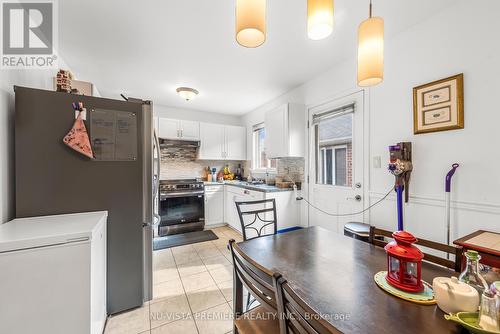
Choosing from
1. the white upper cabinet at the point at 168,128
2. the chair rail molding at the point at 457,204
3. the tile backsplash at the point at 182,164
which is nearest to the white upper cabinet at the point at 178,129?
the white upper cabinet at the point at 168,128

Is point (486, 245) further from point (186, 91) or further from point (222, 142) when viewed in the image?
point (222, 142)

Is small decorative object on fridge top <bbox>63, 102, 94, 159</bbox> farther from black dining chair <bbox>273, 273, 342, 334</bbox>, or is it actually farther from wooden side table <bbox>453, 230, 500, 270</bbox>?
wooden side table <bbox>453, 230, 500, 270</bbox>

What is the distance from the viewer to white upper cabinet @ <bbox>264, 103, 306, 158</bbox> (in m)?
3.17

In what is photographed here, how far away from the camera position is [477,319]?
67 cm

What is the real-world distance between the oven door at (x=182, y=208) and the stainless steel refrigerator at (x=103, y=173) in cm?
189

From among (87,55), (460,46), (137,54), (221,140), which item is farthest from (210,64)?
(460,46)

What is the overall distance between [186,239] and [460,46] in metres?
4.07

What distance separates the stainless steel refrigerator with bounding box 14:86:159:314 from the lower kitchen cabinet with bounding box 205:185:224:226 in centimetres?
226

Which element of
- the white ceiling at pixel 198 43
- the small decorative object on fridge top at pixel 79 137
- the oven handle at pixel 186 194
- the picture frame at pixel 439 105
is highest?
the white ceiling at pixel 198 43

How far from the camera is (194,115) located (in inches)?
188

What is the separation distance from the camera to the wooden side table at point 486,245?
1.15 m

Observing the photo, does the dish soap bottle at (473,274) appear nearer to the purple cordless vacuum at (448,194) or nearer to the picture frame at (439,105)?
the purple cordless vacuum at (448,194)

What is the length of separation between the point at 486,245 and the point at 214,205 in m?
3.73

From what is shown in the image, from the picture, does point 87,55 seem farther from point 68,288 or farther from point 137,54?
point 68,288
